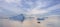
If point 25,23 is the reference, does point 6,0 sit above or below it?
above

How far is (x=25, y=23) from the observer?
1023 mm

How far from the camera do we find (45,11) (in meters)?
1.01

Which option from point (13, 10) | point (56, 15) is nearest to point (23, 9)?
point (13, 10)

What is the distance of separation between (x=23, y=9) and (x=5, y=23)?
307 millimetres

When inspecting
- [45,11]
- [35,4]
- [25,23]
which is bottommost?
[25,23]

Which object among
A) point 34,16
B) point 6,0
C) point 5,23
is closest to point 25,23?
point 34,16

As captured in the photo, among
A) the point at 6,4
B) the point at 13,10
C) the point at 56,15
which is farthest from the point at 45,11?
the point at 6,4

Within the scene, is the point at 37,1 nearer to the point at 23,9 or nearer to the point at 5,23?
the point at 23,9

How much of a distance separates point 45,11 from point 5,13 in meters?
0.54

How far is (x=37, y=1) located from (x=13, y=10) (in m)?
0.34

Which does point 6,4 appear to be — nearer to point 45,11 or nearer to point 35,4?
point 35,4

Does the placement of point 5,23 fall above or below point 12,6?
below

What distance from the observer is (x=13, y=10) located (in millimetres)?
1032

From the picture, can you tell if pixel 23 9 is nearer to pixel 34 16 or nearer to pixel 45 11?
pixel 34 16
